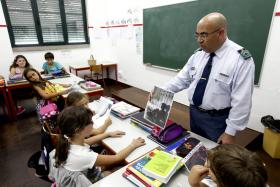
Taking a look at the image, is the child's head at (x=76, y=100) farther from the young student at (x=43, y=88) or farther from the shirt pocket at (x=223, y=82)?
the shirt pocket at (x=223, y=82)

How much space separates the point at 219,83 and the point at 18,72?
12.5ft

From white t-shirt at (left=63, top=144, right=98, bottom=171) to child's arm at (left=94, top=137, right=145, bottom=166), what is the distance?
5 centimetres

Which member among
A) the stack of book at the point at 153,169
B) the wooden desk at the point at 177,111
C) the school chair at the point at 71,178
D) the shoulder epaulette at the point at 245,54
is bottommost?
the wooden desk at the point at 177,111

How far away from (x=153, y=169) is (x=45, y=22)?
510cm

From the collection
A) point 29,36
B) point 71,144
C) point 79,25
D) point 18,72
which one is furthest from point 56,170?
point 79,25

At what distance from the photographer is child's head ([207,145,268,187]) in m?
0.60

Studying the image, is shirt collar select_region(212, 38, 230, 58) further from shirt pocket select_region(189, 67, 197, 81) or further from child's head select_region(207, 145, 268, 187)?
child's head select_region(207, 145, 268, 187)

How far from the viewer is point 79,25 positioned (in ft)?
17.7

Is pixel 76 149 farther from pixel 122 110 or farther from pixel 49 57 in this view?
pixel 49 57

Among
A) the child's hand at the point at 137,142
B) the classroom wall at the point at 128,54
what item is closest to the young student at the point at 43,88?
the child's hand at the point at 137,142

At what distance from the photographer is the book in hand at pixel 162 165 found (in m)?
0.98

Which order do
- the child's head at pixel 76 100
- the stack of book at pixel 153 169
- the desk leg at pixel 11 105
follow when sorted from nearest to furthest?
the stack of book at pixel 153 169 < the child's head at pixel 76 100 < the desk leg at pixel 11 105

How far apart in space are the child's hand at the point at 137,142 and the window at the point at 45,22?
4608mm

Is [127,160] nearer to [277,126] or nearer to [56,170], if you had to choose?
[56,170]
